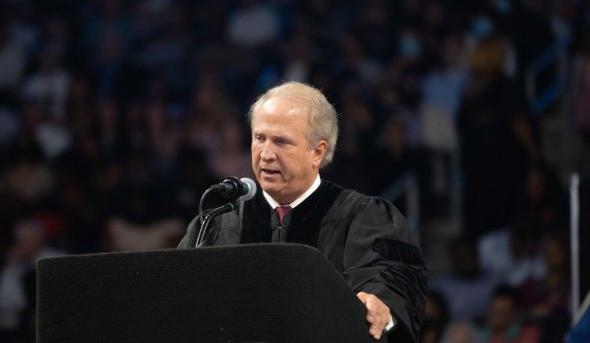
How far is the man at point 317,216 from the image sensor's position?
3.90 metres

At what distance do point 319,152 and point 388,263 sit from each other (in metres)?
0.43

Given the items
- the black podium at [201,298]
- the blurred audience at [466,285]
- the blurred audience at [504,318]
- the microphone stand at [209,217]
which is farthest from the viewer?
the blurred audience at [466,285]

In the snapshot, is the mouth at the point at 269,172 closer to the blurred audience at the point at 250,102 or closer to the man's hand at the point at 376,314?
the man's hand at the point at 376,314

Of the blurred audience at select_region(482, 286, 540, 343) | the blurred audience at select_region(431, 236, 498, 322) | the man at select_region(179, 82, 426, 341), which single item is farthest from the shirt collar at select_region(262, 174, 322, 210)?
the blurred audience at select_region(431, 236, 498, 322)

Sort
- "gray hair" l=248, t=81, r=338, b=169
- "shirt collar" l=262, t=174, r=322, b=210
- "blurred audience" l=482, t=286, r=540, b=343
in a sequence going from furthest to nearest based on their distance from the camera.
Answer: "blurred audience" l=482, t=286, r=540, b=343 < "shirt collar" l=262, t=174, r=322, b=210 < "gray hair" l=248, t=81, r=338, b=169

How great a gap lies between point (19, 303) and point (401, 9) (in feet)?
13.3

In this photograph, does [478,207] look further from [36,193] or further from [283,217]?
[283,217]

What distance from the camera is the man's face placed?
401cm

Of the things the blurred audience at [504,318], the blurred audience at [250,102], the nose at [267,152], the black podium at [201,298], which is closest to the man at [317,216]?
the nose at [267,152]

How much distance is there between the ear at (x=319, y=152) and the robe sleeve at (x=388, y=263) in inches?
7.0

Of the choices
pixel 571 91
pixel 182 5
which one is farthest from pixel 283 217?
pixel 182 5

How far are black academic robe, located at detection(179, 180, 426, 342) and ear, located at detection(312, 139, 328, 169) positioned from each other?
Answer: 0.12 m

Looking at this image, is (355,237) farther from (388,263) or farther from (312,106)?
(312,106)

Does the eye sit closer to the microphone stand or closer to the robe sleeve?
the microphone stand
